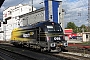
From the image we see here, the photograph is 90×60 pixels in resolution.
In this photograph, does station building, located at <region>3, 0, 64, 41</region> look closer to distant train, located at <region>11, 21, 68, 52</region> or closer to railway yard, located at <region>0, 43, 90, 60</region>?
distant train, located at <region>11, 21, 68, 52</region>

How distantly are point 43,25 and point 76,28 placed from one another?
5419 inches

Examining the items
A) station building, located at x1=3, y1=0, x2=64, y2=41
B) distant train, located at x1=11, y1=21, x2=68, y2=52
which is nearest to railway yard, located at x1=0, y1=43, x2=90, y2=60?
distant train, located at x1=11, y1=21, x2=68, y2=52

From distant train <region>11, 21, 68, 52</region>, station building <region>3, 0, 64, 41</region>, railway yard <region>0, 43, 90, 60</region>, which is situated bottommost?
railway yard <region>0, 43, 90, 60</region>

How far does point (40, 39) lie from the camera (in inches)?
862

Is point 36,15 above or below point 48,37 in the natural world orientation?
above

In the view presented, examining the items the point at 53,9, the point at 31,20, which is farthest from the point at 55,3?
the point at 31,20

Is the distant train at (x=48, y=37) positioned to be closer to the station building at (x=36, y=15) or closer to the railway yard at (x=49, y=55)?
the railway yard at (x=49, y=55)

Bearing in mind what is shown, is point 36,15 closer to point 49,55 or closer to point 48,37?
point 48,37

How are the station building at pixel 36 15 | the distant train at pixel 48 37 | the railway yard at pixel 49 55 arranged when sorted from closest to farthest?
the railway yard at pixel 49 55, the distant train at pixel 48 37, the station building at pixel 36 15

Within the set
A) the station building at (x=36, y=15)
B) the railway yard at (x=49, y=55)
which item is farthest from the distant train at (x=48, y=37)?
the station building at (x=36, y=15)

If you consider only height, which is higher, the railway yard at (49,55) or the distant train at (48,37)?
the distant train at (48,37)

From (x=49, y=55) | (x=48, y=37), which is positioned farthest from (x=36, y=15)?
(x=49, y=55)

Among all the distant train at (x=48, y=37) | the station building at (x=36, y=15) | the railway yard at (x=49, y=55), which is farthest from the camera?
the station building at (x=36, y=15)

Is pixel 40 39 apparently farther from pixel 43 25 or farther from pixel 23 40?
pixel 23 40
